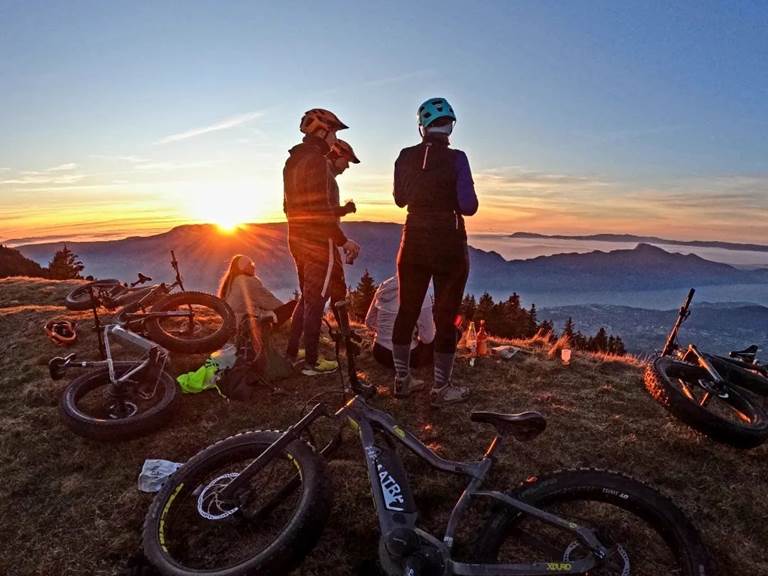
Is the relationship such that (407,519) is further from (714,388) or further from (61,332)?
(61,332)

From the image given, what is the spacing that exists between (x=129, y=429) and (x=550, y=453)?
5309mm

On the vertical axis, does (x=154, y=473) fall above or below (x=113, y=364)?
below

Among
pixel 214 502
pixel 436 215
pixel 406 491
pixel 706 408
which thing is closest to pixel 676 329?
pixel 706 408

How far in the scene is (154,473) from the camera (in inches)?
192

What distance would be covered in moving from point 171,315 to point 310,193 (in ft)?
12.9

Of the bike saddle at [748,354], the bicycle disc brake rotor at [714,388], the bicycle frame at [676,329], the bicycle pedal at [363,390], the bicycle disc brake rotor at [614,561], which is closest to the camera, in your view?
the bicycle disc brake rotor at [614,561]

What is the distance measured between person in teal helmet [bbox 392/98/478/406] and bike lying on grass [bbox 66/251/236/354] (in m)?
4.16

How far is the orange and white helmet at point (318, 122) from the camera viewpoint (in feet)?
22.1

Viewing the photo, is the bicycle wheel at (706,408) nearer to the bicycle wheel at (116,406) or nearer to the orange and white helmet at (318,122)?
the orange and white helmet at (318,122)

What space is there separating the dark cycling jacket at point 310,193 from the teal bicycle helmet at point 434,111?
174cm

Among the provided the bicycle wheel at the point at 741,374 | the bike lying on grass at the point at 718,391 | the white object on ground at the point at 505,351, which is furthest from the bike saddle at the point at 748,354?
the white object on ground at the point at 505,351

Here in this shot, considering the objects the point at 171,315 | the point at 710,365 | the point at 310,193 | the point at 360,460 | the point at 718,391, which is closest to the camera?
the point at 360,460

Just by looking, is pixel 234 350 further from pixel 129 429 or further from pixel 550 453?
pixel 550 453

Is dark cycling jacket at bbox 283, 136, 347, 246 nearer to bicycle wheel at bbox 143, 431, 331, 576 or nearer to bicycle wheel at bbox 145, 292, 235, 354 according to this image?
bicycle wheel at bbox 145, 292, 235, 354
